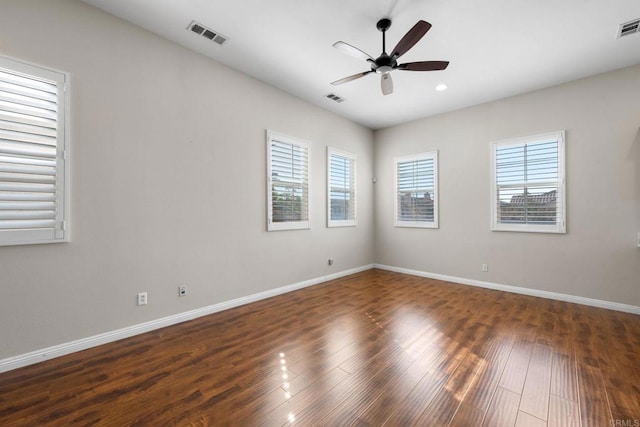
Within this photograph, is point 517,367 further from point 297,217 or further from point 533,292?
point 297,217

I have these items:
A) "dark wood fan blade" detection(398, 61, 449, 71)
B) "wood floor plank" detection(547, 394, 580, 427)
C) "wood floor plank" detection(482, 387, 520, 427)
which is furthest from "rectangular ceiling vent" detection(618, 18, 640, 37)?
"wood floor plank" detection(482, 387, 520, 427)

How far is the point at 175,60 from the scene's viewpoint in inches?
121

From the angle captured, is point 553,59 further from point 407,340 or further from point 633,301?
point 407,340

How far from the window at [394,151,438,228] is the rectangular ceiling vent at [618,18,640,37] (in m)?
2.61

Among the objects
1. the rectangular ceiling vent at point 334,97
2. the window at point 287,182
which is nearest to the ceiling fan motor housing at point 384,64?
the rectangular ceiling vent at point 334,97

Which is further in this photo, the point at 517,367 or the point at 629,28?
the point at 629,28

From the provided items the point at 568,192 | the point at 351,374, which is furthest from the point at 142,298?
the point at 568,192

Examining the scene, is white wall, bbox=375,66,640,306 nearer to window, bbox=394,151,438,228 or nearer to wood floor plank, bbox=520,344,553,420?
window, bbox=394,151,438,228

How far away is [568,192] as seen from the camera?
12.7ft

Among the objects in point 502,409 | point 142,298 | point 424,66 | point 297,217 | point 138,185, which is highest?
point 424,66

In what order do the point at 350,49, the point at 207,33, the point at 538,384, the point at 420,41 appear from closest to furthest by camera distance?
the point at 538,384
the point at 350,49
the point at 207,33
the point at 420,41

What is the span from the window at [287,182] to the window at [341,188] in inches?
24.4

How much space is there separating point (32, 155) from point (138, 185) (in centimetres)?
77

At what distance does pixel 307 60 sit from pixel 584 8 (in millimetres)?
2733
